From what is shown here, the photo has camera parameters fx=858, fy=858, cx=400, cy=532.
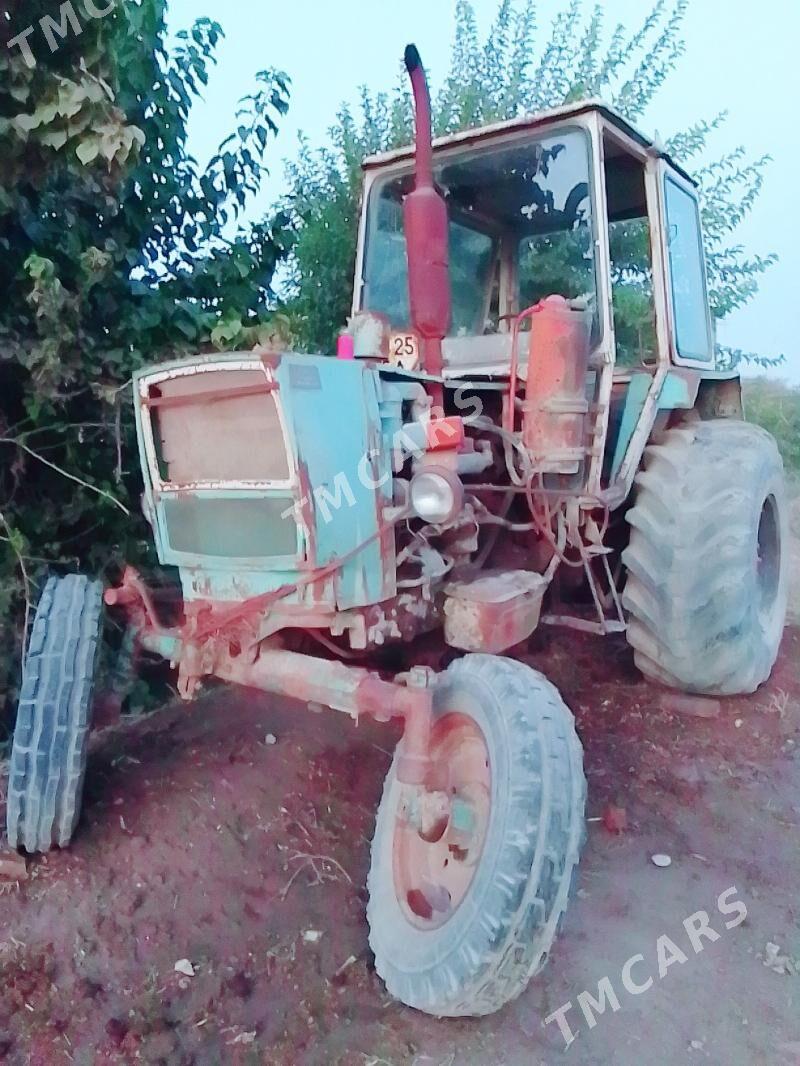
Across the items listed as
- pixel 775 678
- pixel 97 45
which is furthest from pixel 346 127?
pixel 775 678

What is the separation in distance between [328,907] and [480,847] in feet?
2.49

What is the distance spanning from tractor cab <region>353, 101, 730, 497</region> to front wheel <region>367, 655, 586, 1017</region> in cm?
120

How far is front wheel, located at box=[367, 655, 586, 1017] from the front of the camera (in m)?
1.91

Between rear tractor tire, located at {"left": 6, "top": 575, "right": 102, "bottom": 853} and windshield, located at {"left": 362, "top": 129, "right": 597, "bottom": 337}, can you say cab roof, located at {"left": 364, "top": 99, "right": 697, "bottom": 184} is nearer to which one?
windshield, located at {"left": 362, "top": 129, "right": 597, "bottom": 337}

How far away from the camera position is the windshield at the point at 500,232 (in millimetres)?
3369

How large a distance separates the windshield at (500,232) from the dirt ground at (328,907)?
1.86 meters

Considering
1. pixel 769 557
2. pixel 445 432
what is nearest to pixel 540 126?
pixel 445 432

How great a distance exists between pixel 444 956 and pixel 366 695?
66cm

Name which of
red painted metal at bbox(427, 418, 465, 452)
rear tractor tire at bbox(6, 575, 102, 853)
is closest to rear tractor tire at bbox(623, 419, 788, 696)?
red painted metal at bbox(427, 418, 465, 452)

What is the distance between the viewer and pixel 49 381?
3812mm

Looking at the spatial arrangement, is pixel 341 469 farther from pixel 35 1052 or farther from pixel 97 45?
pixel 97 45

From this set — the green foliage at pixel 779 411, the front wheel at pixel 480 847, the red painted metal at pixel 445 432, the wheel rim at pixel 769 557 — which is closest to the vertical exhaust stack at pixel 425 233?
the red painted metal at pixel 445 432

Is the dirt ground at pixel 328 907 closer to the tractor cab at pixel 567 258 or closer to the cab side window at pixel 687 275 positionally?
the tractor cab at pixel 567 258

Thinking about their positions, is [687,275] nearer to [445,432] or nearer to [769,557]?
[769,557]
